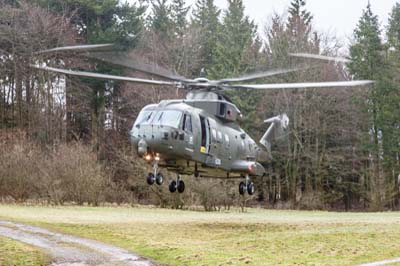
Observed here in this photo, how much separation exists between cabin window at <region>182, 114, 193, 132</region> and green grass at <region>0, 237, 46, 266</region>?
487 cm

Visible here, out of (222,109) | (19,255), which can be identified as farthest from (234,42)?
(19,255)

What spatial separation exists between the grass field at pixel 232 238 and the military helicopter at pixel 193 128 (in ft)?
6.01

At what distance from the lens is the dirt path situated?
15.2m

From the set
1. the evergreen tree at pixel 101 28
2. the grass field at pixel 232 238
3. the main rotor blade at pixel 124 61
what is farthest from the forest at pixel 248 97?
the main rotor blade at pixel 124 61

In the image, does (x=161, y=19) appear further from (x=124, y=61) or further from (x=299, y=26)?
(x=124, y=61)

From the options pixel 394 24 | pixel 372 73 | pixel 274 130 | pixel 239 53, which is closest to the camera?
pixel 274 130

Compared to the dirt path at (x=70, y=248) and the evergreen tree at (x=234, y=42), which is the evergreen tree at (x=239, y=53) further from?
the dirt path at (x=70, y=248)

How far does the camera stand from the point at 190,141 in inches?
664

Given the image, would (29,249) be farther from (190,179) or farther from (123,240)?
(190,179)

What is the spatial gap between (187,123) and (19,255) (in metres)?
5.42

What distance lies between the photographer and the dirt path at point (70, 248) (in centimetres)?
1524

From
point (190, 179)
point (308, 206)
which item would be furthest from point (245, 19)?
point (190, 179)

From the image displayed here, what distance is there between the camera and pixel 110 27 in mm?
43969

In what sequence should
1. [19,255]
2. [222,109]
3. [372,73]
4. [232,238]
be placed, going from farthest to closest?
[372,73]
[232,238]
[222,109]
[19,255]
